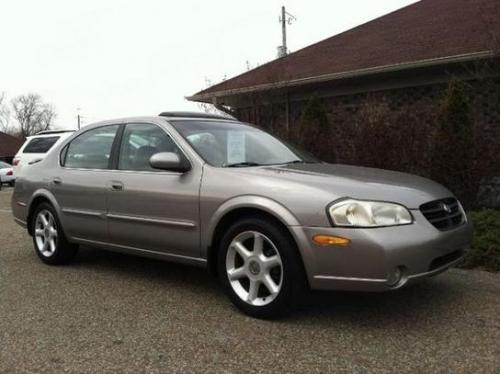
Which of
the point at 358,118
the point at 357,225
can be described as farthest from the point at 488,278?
the point at 358,118

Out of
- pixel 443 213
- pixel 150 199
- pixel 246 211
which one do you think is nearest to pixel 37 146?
pixel 150 199

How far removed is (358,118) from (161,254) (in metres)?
4.72

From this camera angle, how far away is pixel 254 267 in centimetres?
381

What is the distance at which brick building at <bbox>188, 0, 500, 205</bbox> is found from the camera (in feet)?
31.9

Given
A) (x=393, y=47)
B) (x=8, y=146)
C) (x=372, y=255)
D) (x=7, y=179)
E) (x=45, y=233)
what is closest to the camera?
(x=372, y=255)

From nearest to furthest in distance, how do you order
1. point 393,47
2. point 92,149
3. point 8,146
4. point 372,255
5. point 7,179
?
point 372,255, point 92,149, point 393,47, point 7,179, point 8,146

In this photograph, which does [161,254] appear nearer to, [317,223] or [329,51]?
[317,223]

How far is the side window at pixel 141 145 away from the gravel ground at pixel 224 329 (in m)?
1.10

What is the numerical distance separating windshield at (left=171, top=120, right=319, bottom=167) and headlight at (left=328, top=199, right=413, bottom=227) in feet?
3.59

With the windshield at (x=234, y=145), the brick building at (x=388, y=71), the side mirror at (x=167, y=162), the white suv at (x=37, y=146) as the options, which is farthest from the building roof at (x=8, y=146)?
the side mirror at (x=167, y=162)

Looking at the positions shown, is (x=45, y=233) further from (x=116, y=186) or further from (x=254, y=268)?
(x=254, y=268)

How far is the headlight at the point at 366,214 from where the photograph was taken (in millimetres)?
3412

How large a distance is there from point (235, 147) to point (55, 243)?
234 cm

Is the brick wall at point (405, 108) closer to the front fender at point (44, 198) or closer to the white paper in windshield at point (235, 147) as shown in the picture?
the white paper in windshield at point (235, 147)
